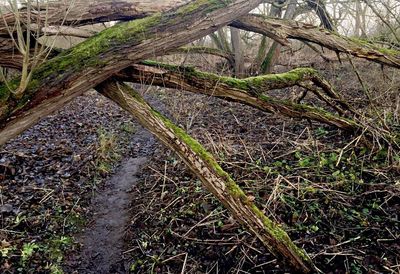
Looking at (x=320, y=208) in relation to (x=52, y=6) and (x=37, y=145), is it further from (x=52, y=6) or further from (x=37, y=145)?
(x=37, y=145)

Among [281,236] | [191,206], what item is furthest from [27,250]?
[281,236]

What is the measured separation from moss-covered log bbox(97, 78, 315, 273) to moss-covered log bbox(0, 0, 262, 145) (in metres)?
0.42

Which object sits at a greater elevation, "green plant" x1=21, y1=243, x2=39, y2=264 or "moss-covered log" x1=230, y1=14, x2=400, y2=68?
"moss-covered log" x1=230, y1=14, x2=400, y2=68

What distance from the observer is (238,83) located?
4.88 meters

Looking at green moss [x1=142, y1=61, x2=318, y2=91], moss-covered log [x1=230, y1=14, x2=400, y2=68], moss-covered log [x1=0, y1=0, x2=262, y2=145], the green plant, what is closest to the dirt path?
the green plant

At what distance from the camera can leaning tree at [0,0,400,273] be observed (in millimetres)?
3447

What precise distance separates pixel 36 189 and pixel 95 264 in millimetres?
1784

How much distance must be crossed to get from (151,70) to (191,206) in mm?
1918

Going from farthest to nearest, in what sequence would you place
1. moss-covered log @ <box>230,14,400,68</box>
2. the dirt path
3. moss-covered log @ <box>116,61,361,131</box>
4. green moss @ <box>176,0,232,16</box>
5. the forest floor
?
moss-covered log @ <box>230,14,400,68</box> < moss-covered log @ <box>116,61,361,131</box> < green moss @ <box>176,0,232,16</box> < the dirt path < the forest floor

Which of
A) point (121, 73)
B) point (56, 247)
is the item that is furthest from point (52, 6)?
point (56, 247)

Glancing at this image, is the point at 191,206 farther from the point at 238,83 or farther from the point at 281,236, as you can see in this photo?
the point at 238,83

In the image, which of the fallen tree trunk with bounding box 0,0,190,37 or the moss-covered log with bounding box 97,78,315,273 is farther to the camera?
the fallen tree trunk with bounding box 0,0,190,37

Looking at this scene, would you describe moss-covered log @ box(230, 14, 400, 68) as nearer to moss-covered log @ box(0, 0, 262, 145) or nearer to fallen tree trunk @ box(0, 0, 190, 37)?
moss-covered log @ box(0, 0, 262, 145)

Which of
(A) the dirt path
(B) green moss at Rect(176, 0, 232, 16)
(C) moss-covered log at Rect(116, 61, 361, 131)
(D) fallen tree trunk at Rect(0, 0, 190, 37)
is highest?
(D) fallen tree trunk at Rect(0, 0, 190, 37)
